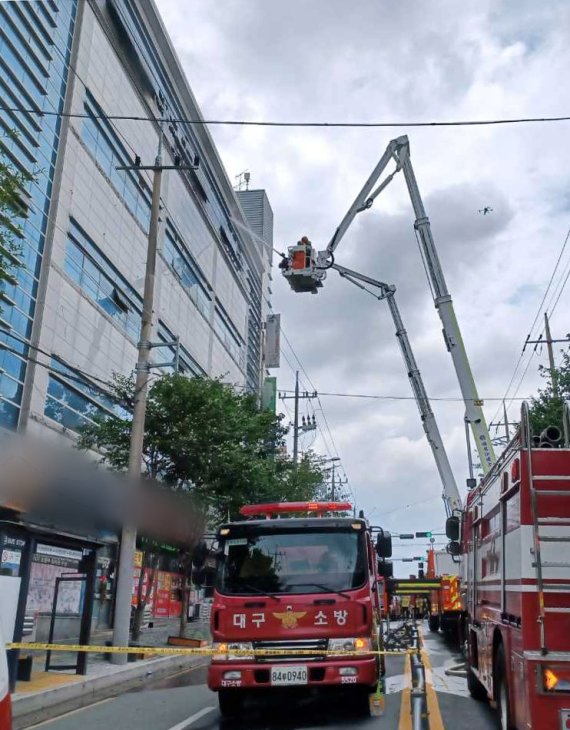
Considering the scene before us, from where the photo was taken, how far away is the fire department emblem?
840 centimetres

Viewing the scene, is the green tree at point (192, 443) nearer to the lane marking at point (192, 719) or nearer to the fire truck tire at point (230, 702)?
the lane marking at point (192, 719)

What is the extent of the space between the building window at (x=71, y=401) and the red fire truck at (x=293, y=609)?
11.1 meters

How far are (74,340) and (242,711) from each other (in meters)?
15.1

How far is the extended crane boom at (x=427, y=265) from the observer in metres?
14.4

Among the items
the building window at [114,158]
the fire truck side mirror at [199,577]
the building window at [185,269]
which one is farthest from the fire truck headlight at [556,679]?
the building window at [185,269]

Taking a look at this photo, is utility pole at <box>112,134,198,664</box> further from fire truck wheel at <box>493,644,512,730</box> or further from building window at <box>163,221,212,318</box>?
building window at <box>163,221,212,318</box>

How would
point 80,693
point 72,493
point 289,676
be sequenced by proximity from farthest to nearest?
point 72,493, point 80,693, point 289,676

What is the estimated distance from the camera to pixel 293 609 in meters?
8.46

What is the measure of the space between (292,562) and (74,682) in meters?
4.75

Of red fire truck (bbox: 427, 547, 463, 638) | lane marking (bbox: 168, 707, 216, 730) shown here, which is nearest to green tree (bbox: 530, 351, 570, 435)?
red fire truck (bbox: 427, 547, 463, 638)

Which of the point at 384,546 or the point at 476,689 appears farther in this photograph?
the point at 476,689

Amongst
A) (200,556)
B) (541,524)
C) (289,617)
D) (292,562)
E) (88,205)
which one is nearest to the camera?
(541,524)

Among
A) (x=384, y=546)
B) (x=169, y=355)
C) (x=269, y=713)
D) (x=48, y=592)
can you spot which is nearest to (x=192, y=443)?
(x=48, y=592)

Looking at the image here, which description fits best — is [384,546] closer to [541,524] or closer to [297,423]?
[541,524]
